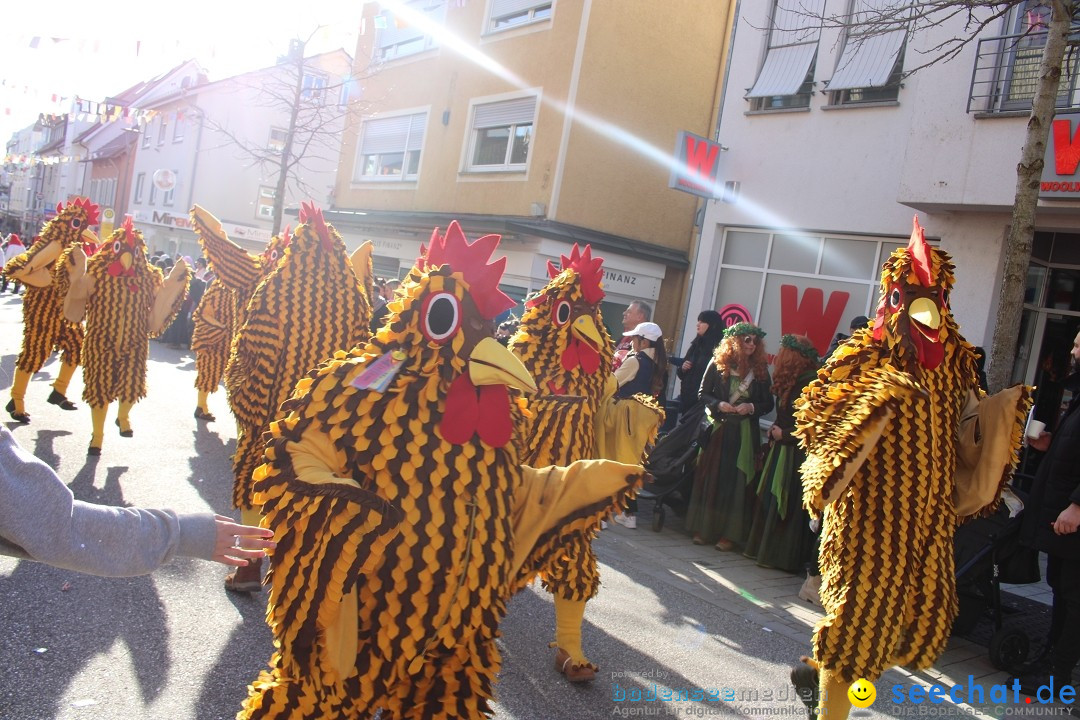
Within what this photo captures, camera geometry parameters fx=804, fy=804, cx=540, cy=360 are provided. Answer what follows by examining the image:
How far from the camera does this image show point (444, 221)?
651 inches

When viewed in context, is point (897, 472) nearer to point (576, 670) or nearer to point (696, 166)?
point (576, 670)

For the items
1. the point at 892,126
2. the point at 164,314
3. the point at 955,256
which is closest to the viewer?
the point at 164,314

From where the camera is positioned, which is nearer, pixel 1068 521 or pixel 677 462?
pixel 1068 521

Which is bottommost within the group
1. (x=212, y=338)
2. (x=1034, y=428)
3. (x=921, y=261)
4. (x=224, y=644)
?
(x=224, y=644)

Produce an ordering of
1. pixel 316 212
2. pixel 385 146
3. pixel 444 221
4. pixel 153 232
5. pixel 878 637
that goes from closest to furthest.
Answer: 1. pixel 878 637
2. pixel 316 212
3. pixel 444 221
4. pixel 385 146
5. pixel 153 232

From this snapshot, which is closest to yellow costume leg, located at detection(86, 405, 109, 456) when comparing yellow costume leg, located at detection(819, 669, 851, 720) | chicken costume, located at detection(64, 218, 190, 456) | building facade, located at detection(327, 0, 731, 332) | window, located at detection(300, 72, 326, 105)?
chicken costume, located at detection(64, 218, 190, 456)

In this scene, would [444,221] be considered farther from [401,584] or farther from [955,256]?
[401,584]

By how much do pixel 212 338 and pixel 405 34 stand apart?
12.7m

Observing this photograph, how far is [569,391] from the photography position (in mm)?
4293

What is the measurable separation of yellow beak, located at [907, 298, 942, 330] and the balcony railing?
6663mm

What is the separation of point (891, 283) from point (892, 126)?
25.5 ft

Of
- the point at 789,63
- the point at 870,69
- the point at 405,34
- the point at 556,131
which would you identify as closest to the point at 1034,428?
the point at 870,69

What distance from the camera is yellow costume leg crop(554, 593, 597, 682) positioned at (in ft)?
12.8

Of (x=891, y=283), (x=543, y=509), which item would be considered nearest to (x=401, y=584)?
(x=543, y=509)
